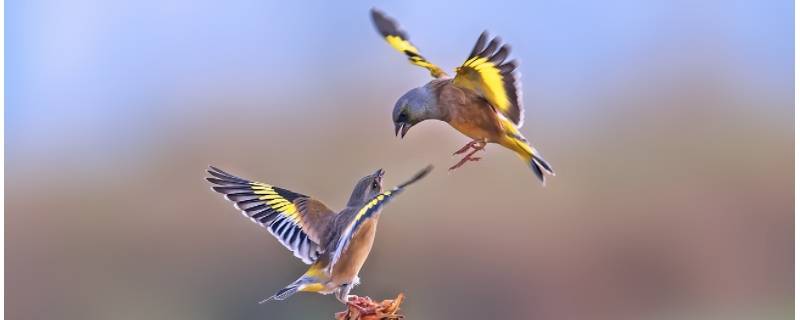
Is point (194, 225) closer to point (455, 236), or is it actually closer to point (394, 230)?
point (394, 230)

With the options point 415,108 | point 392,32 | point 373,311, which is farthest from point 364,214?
point 392,32

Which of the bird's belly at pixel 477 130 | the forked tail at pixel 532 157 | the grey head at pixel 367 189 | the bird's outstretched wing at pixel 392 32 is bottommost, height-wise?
the grey head at pixel 367 189

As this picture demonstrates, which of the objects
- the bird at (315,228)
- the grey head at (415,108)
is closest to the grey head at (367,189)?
the bird at (315,228)

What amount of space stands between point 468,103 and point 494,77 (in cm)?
10

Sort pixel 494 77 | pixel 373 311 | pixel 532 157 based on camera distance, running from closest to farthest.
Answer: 1. pixel 373 311
2. pixel 494 77
3. pixel 532 157

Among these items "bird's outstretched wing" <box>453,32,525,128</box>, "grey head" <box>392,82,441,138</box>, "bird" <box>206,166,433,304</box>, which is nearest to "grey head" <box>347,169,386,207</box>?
"bird" <box>206,166,433,304</box>

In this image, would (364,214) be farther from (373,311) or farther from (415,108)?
(415,108)

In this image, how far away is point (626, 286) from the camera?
5.04 meters

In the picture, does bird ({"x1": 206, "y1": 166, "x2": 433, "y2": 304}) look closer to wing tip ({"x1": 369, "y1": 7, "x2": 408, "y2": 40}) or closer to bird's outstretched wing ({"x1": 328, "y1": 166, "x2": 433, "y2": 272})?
bird's outstretched wing ({"x1": 328, "y1": 166, "x2": 433, "y2": 272})

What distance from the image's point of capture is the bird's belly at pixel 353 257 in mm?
2074

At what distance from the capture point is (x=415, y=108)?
6.56 feet

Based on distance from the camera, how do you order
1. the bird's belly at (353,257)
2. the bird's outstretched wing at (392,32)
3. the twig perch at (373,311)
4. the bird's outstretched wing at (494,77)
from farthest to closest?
the bird's belly at (353,257) < the bird's outstretched wing at (392,32) < the bird's outstretched wing at (494,77) < the twig perch at (373,311)

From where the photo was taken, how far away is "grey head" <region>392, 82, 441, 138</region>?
200cm

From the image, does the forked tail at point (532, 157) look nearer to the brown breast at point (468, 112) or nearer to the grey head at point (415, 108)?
the brown breast at point (468, 112)
